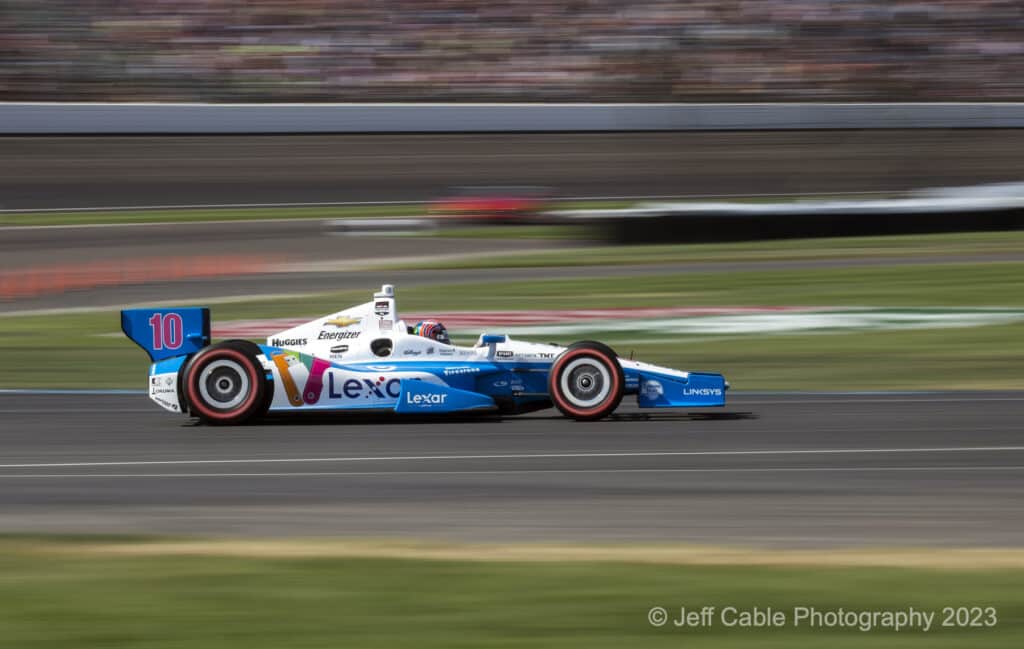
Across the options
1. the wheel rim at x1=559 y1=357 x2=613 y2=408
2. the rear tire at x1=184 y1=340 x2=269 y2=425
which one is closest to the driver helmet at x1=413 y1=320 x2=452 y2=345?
the wheel rim at x1=559 y1=357 x2=613 y2=408

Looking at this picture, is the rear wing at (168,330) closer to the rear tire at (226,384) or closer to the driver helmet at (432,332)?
the rear tire at (226,384)

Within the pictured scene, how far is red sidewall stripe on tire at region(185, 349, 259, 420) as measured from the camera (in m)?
8.89

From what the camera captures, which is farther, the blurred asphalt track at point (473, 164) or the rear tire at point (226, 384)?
the blurred asphalt track at point (473, 164)

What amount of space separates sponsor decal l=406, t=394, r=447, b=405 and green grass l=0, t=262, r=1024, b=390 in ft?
10.4

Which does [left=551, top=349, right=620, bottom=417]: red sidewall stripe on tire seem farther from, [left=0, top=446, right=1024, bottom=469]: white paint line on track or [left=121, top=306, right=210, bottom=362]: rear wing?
[left=121, top=306, right=210, bottom=362]: rear wing

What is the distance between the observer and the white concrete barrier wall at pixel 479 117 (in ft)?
82.1

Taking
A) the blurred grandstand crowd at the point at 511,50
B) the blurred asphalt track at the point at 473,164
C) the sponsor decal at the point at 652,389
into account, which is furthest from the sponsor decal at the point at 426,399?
the blurred grandstand crowd at the point at 511,50

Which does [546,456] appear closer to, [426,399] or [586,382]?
[586,382]

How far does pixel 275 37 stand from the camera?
95.9 ft

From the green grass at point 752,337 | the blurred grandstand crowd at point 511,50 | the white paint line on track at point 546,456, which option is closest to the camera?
the white paint line on track at point 546,456

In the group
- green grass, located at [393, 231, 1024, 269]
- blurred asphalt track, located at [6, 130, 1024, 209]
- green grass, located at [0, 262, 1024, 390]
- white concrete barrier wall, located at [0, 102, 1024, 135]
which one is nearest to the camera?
green grass, located at [0, 262, 1024, 390]

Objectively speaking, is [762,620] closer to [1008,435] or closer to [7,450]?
[1008,435]

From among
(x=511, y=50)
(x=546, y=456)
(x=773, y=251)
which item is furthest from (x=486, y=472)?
(x=511, y=50)

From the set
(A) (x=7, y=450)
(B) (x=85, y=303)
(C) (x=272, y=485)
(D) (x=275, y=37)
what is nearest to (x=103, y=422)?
(A) (x=7, y=450)
